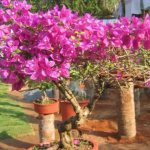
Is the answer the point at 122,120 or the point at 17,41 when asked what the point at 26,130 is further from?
the point at 17,41

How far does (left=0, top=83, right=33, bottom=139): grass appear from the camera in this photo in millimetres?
7289

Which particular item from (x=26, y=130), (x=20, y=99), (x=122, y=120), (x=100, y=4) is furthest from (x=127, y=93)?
(x=100, y=4)

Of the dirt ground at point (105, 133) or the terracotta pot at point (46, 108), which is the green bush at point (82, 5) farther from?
the terracotta pot at point (46, 108)

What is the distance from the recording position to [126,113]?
21.9 feet

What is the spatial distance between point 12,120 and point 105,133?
1.98 meters

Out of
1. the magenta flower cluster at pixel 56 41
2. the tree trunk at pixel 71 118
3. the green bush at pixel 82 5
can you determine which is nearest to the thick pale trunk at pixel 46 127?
the tree trunk at pixel 71 118

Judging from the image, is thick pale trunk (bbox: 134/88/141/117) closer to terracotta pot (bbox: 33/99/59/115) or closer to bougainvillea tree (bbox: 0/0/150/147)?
terracotta pot (bbox: 33/99/59/115)

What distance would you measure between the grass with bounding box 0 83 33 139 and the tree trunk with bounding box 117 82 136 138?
1596mm

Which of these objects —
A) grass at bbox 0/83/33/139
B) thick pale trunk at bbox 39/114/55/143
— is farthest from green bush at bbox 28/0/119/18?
thick pale trunk at bbox 39/114/55/143

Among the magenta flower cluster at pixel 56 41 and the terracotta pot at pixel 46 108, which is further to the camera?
the terracotta pot at pixel 46 108

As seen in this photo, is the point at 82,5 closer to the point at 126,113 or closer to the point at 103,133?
the point at 103,133

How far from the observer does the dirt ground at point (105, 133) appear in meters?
6.56

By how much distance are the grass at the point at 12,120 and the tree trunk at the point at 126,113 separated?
5.24 ft

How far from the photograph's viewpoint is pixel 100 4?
20.7m
